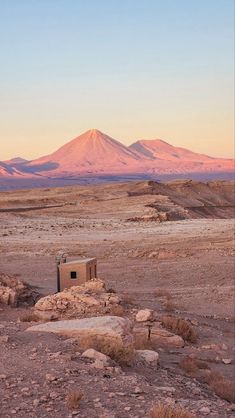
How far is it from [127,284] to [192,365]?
12.8 meters

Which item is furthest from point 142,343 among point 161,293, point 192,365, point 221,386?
point 161,293

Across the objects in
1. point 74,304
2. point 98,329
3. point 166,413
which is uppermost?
point 98,329

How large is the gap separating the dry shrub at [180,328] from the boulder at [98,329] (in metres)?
4.33

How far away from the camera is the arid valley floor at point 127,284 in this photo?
24.2 ft

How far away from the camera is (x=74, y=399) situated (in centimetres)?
679

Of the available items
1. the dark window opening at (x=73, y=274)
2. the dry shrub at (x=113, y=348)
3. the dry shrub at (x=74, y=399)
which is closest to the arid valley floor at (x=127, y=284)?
the dry shrub at (x=74, y=399)

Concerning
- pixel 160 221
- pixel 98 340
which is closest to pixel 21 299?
pixel 98 340

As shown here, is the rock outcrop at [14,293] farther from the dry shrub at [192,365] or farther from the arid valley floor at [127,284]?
the dry shrub at [192,365]

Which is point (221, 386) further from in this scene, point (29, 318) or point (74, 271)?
point (74, 271)

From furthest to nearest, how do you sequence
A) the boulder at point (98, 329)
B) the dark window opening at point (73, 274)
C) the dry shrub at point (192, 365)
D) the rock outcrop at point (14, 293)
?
1. the dark window opening at point (73, 274)
2. the rock outcrop at point (14, 293)
3. the dry shrub at point (192, 365)
4. the boulder at point (98, 329)

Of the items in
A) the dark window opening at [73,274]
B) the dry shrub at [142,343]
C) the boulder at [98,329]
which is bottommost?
the dry shrub at [142,343]

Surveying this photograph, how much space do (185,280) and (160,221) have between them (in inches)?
782

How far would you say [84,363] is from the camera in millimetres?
8445

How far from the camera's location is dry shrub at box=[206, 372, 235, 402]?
970 cm
